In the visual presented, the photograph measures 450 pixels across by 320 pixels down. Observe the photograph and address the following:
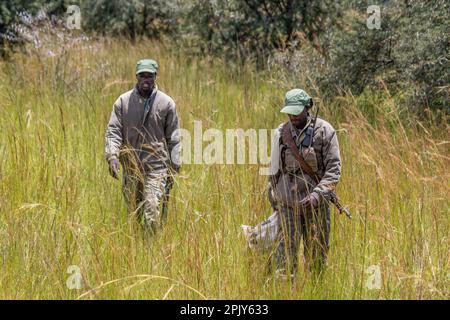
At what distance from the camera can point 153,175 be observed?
6332mm

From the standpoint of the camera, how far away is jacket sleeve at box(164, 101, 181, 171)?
647cm

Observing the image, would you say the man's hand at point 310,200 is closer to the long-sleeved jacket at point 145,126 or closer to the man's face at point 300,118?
the man's face at point 300,118

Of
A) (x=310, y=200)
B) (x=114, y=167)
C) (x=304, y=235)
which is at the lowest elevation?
(x=304, y=235)

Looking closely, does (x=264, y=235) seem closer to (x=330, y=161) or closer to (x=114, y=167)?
(x=330, y=161)

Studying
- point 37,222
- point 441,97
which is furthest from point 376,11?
point 37,222

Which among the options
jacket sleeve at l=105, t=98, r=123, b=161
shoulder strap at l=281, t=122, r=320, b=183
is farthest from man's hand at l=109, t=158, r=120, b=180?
shoulder strap at l=281, t=122, r=320, b=183

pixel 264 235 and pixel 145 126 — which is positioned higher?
pixel 145 126

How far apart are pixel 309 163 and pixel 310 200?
257 mm

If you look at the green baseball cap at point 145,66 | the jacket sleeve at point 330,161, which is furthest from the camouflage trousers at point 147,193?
the jacket sleeve at point 330,161

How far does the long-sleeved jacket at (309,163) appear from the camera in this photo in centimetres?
520

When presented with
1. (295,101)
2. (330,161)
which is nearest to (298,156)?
(330,161)

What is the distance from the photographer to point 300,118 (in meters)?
5.23

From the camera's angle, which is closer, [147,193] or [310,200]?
[310,200]

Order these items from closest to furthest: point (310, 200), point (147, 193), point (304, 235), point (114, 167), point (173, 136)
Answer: point (310, 200) → point (304, 235) → point (114, 167) → point (147, 193) → point (173, 136)
